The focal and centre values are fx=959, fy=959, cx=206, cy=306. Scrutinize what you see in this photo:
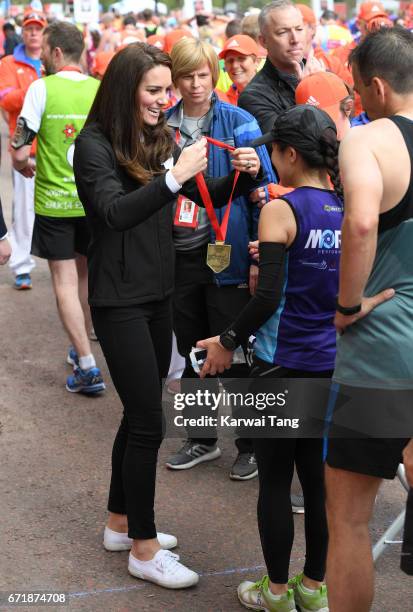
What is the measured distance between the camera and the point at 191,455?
4.96 meters

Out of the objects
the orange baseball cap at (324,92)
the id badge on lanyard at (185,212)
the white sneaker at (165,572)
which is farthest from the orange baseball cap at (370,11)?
the white sneaker at (165,572)

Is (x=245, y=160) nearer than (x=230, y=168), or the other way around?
(x=245, y=160)

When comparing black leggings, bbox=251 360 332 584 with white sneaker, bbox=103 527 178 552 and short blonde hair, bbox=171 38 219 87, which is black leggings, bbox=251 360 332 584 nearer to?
white sneaker, bbox=103 527 178 552

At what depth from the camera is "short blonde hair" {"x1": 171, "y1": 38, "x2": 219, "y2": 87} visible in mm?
4590

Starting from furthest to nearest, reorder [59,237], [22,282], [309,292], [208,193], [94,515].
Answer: [22,282], [59,237], [94,515], [208,193], [309,292]

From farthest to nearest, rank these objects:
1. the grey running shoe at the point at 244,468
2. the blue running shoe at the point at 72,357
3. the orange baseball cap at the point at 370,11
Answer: the orange baseball cap at the point at 370,11 < the blue running shoe at the point at 72,357 < the grey running shoe at the point at 244,468

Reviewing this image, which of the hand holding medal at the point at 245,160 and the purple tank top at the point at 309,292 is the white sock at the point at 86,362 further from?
the purple tank top at the point at 309,292

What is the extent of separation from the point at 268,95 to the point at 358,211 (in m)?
2.70

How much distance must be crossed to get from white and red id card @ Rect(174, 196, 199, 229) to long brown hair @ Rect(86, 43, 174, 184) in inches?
34.7

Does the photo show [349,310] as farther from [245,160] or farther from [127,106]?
[127,106]

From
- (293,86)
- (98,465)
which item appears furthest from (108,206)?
(293,86)

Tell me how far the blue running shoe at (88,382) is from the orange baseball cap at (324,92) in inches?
84.2

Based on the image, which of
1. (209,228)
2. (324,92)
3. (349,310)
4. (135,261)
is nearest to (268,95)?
(324,92)

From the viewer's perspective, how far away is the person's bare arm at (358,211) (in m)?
2.65
